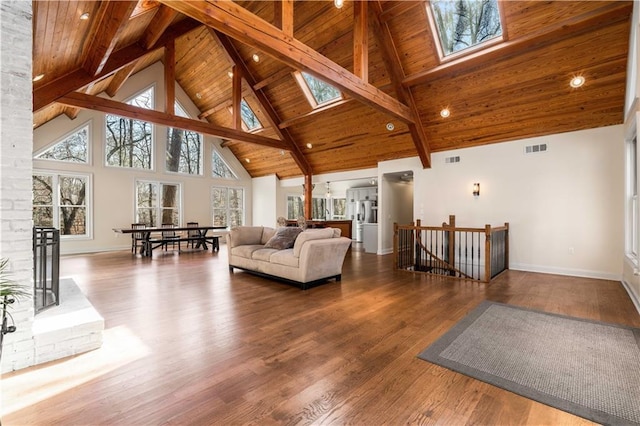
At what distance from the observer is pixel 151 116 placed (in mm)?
6496

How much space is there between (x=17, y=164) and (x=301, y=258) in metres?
3.08

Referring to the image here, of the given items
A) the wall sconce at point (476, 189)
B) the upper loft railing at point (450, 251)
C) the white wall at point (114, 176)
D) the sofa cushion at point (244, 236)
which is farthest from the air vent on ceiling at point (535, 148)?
the white wall at point (114, 176)

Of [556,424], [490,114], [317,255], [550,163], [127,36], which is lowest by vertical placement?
[556,424]

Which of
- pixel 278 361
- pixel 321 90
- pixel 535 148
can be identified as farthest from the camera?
pixel 321 90

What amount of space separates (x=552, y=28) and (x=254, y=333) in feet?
18.5

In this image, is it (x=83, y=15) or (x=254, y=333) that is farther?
(x=83, y=15)

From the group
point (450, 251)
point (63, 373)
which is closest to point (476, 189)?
point (450, 251)

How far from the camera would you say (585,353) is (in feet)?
Result: 7.82

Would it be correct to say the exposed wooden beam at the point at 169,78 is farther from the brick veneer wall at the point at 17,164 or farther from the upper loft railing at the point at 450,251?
the upper loft railing at the point at 450,251

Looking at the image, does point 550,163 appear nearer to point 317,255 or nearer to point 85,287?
point 317,255

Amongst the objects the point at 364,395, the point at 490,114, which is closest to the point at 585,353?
the point at 364,395

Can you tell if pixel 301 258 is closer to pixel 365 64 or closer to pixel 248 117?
pixel 365 64

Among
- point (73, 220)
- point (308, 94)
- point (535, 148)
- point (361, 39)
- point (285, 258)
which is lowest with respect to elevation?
point (285, 258)

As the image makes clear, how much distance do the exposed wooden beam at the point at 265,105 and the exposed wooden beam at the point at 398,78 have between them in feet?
12.6
